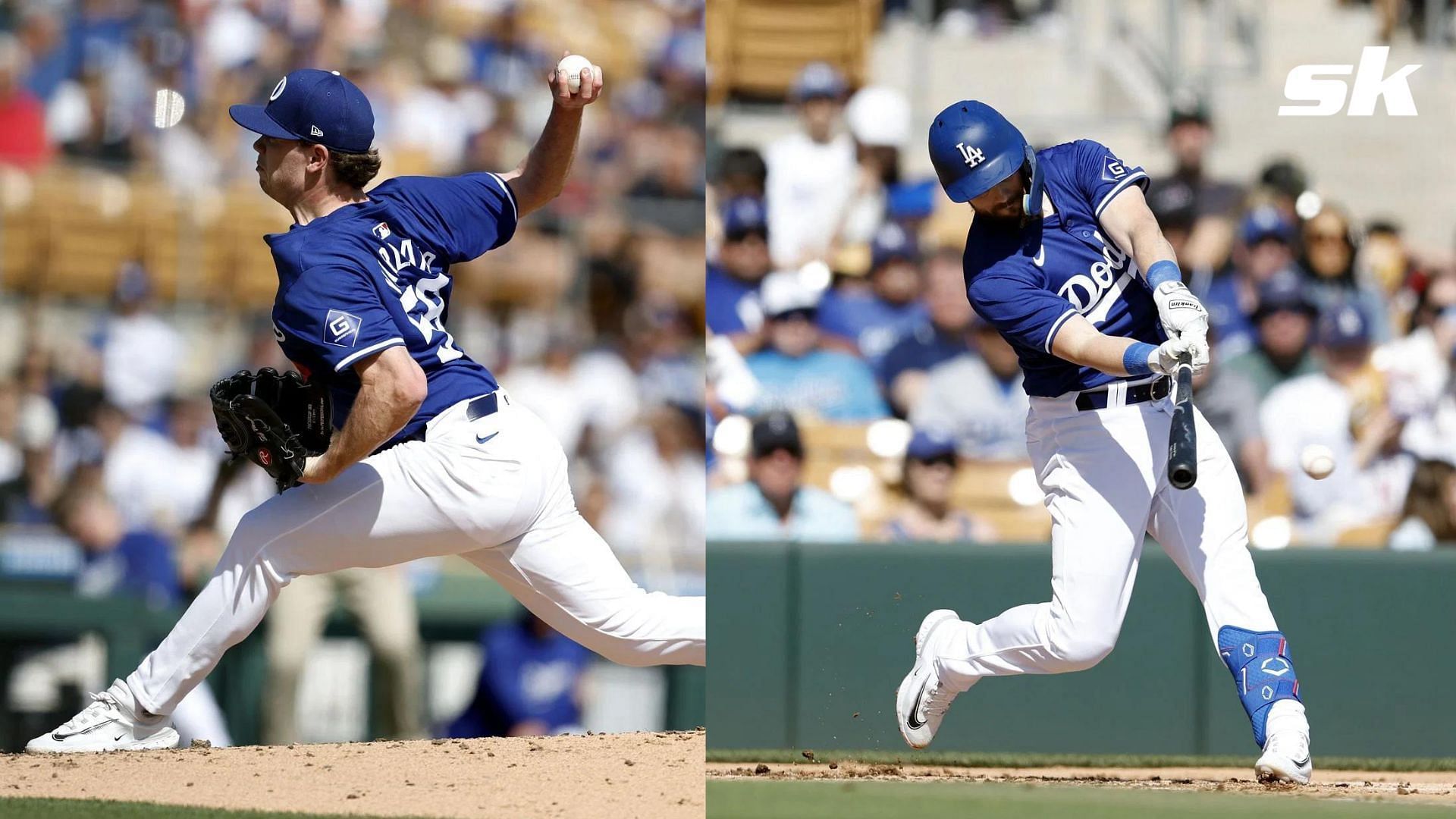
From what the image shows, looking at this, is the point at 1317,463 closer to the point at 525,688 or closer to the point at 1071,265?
the point at 1071,265

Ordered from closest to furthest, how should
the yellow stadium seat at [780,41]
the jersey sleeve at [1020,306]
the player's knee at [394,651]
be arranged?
the jersey sleeve at [1020,306], the player's knee at [394,651], the yellow stadium seat at [780,41]

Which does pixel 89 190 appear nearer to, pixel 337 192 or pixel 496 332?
pixel 496 332

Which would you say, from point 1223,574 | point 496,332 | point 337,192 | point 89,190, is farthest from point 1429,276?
point 89,190

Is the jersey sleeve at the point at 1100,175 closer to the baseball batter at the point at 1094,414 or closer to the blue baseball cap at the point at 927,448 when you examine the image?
the baseball batter at the point at 1094,414

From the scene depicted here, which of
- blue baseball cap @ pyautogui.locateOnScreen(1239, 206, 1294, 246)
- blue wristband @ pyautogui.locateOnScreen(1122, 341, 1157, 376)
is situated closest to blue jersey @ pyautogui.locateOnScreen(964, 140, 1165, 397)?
blue wristband @ pyautogui.locateOnScreen(1122, 341, 1157, 376)

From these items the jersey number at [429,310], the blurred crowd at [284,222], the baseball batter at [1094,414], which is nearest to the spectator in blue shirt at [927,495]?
the blurred crowd at [284,222]

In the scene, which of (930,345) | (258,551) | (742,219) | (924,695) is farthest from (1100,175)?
(742,219)

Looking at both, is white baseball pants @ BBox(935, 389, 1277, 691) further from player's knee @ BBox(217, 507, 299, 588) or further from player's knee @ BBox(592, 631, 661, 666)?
player's knee @ BBox(217, 507, 299, 588)
